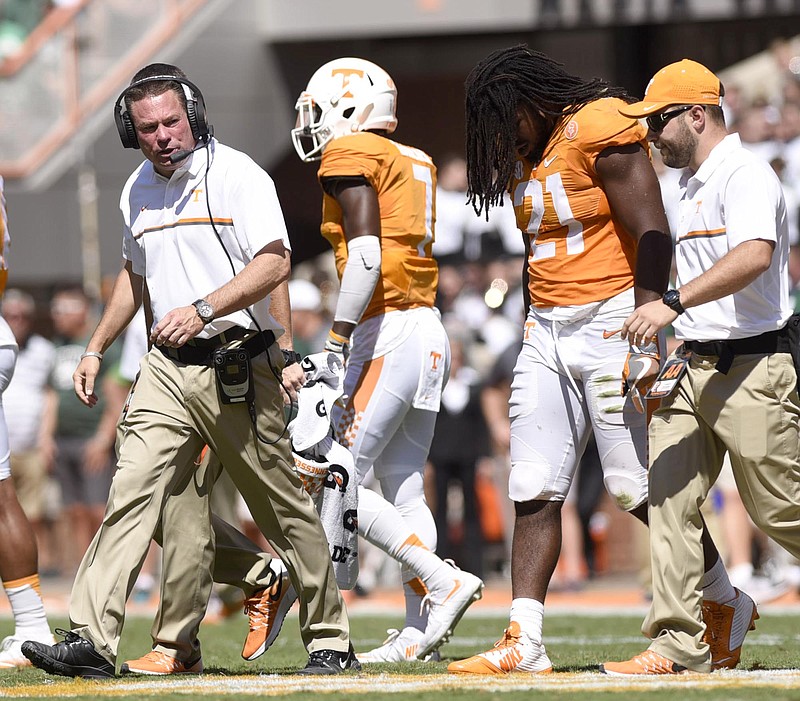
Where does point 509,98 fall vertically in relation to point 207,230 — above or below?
above

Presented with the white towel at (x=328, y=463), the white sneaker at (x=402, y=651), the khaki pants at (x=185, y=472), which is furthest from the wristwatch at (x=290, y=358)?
the white sneaker at (x=402, y=651)

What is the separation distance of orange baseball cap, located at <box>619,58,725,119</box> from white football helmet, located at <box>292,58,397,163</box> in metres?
1.70

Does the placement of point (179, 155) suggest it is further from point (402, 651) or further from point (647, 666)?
point (647, 666)

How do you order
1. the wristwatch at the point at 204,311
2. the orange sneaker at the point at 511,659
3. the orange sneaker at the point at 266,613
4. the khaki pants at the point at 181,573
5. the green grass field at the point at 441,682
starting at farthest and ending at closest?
the orange sneaker at the point at 266,613
the khaki pants at the point at 181,573
the orange sneaker at the point at 511,659
the wristwatch at the point at 204,311
the green grass field at the point at 441,682

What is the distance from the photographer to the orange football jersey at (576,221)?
5.75m

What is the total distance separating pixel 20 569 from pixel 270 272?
6.46 feet

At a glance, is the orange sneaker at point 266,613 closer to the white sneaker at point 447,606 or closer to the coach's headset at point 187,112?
the white sneaker at point 447,606

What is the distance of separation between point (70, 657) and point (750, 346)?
2.67 m

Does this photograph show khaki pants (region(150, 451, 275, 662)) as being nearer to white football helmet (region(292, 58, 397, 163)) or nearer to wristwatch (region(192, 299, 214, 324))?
wristwatch (region(192, 299, 214, 324))

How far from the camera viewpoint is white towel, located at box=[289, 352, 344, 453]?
6012 millimetres

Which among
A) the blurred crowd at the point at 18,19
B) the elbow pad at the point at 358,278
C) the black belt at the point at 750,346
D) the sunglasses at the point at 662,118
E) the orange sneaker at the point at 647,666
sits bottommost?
the orange sneaker at the point at 647,666

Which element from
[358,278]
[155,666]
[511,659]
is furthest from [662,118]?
[155,666]

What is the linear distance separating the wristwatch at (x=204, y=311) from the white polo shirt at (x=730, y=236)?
1.68 meters

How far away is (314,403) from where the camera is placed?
6020 mm
